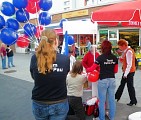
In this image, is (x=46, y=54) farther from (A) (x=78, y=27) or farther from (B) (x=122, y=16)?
(A) (x=78, y=27)

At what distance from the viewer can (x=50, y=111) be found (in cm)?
292

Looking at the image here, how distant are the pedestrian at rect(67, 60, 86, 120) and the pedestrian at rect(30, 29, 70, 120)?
6.06ft

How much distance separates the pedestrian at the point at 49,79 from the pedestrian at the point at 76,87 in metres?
1.85

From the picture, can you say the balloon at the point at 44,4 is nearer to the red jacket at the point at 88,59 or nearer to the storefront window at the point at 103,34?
the red jacket at the point at 88,59

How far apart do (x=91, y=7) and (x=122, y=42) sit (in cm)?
1369

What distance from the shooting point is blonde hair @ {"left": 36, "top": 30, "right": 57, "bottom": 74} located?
281cm

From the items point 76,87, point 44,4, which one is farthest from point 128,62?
point 44,4

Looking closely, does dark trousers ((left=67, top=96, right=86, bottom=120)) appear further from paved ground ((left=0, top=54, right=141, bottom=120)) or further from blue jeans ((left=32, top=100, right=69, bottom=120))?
blue jeans ((left=32, top=100, right=69, bottom=120))

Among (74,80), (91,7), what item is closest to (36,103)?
(74,80)

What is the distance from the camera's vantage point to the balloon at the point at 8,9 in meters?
5.75

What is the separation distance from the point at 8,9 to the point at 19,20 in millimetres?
392

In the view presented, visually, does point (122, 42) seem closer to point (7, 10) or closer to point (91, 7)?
point (7, 10)

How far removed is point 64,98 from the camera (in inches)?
118

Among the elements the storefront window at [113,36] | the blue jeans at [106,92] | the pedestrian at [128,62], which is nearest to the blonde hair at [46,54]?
the blue jeans at [106,92]
